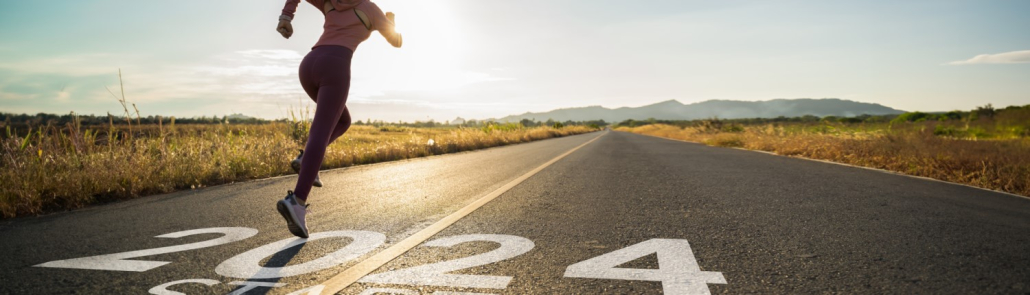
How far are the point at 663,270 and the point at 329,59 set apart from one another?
2414mm

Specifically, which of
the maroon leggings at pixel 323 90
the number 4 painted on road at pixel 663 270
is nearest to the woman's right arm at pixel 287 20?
the maroon leggings at pixel 323 90

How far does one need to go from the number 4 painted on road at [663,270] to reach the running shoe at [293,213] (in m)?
1.68

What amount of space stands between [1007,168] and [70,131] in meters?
13.1

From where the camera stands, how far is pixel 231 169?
7.84 meters

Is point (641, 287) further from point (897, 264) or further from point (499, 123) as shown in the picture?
point (499, 123)

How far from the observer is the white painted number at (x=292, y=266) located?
2.57m

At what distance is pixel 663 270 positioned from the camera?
260 centimetres

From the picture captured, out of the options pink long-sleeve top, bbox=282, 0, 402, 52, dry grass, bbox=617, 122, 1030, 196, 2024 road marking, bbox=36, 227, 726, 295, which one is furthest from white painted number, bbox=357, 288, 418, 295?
dry grass, bbox=617, 122, 1030, 196

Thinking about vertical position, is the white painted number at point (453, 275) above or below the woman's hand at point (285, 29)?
below

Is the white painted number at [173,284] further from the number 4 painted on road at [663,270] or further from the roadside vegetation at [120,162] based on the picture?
the roadside vegetation at [120,162]

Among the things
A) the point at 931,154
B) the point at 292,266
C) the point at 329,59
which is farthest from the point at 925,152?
the point at 292,266

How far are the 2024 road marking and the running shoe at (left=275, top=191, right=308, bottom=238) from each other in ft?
0.32

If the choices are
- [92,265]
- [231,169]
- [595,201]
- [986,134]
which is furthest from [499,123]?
[92,265]

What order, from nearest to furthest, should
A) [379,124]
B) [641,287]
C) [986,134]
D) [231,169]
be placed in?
[641,287] < [231,169] < [986,134] < [379,124]
